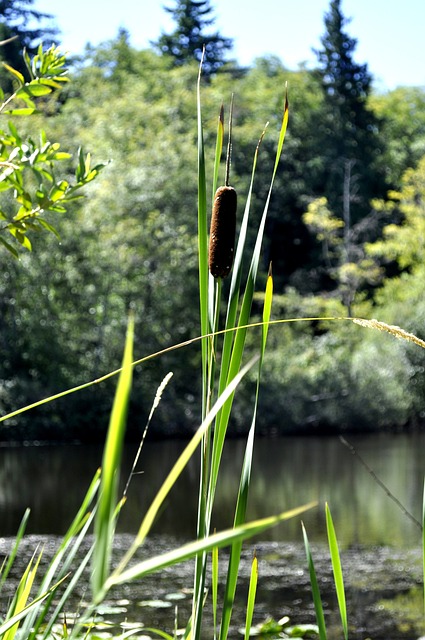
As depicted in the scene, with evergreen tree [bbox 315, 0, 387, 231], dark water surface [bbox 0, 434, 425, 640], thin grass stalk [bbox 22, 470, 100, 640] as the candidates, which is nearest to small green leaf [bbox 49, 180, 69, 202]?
thin grass stalk [bbox 22, 470, 100, 640]

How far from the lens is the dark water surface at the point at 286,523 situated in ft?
23.4

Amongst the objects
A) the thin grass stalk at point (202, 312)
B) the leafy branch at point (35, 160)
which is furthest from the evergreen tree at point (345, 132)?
the thin grass stalk at point (202, 312)

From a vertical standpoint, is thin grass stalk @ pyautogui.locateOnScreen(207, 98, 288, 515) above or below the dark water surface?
above

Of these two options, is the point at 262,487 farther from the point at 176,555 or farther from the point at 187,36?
the point at 187,36

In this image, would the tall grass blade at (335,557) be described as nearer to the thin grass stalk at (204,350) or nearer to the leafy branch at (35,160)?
the thin grass stalk at (204,350)

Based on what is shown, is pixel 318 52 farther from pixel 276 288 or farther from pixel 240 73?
pixel 276 288

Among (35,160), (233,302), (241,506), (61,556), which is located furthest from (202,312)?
(35,160)

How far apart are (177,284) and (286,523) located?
10.8m

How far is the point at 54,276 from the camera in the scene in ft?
66.4

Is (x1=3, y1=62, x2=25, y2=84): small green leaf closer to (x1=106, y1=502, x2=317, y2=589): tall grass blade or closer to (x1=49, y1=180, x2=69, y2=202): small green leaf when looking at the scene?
(x1=49, y1=180, x2=69, y2=202): small green leaf

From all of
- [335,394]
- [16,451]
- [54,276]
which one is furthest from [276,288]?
[16,451]

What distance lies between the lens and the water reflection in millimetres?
10586

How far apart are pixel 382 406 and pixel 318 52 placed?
22.6 meters

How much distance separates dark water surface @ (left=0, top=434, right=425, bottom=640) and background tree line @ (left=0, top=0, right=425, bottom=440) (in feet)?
5.86
